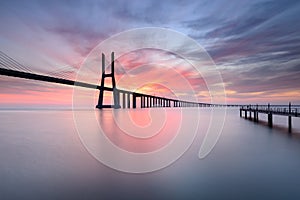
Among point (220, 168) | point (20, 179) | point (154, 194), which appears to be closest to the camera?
point (154, 194)

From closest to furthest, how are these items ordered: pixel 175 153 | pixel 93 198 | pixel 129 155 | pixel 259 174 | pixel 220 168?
pixel 93 198
pixel 259 174
pixel 220 168
pixel 129 155
pixel 175 153

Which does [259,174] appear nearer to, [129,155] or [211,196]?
[211,196]

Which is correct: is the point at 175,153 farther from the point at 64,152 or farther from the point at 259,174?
the point at 64,152

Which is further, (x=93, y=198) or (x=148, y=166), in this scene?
(x=148, y=166)

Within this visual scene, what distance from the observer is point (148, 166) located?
7.95m

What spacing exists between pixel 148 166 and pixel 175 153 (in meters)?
2.79

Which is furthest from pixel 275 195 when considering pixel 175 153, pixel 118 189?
pixel 175 153

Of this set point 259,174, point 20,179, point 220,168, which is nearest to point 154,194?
point 220,168

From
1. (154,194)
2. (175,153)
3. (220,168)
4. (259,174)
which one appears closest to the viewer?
(154,194)

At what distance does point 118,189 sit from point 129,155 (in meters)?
4.18

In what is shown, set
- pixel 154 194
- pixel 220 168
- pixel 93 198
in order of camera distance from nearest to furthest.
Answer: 1. pixel 93 198
2. pixel 154 194
3. pixel 220 168

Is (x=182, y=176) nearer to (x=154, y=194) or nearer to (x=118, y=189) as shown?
(x=154, y=194)

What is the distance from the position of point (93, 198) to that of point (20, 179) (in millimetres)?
3038

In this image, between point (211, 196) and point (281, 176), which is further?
point (281, 176)
